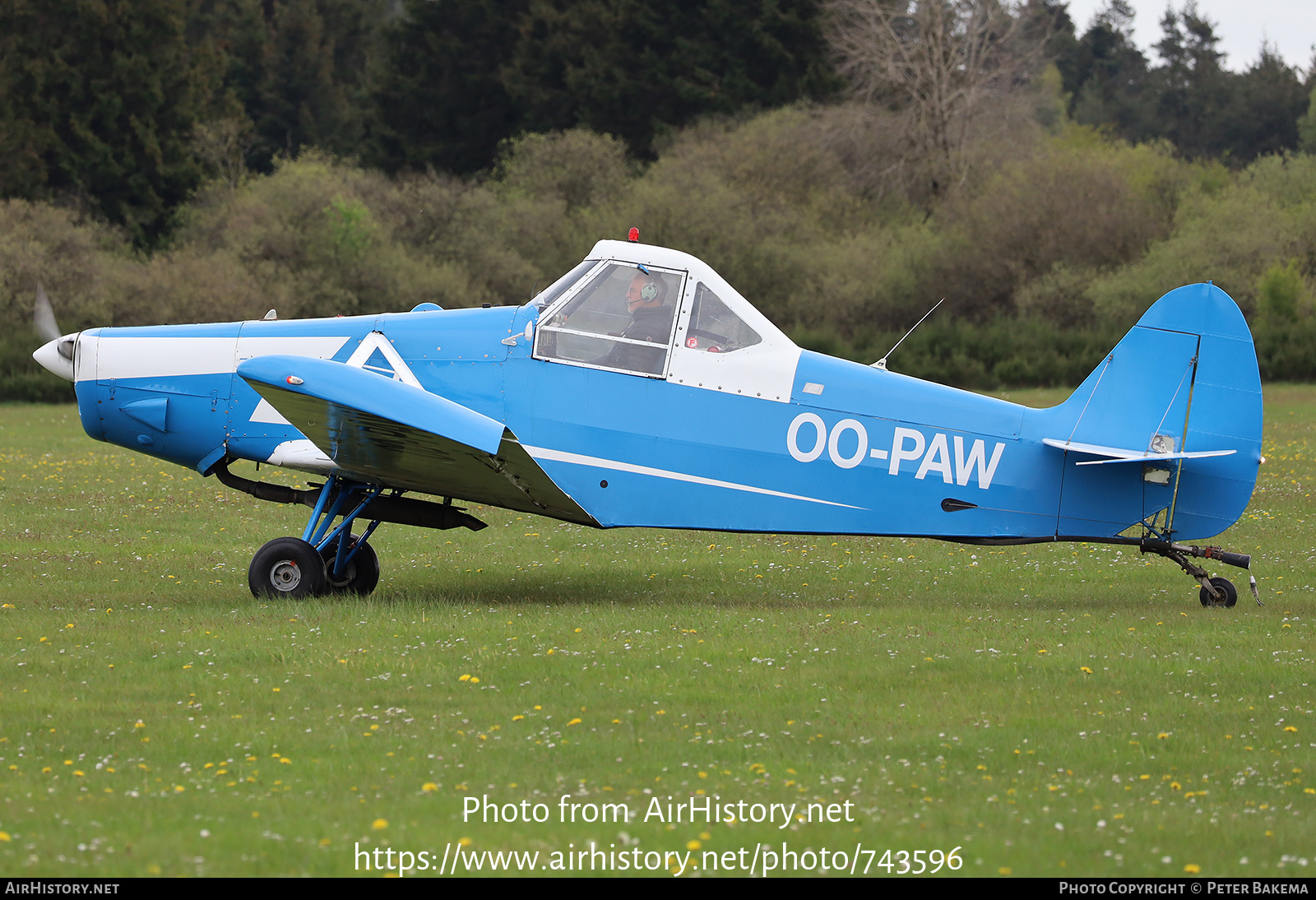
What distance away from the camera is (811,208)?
5134 cm

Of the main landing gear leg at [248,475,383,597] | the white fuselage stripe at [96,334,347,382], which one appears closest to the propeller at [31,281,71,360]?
the white fuselage stripe at [96,334,347,382]

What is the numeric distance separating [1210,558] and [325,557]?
22.8 ft

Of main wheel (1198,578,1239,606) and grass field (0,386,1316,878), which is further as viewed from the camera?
main wheel (1198,578,1239,606)

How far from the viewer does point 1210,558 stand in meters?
9.92

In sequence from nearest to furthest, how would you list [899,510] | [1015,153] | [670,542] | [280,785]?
[280,785], [899,510], [670,542], [1015,153]

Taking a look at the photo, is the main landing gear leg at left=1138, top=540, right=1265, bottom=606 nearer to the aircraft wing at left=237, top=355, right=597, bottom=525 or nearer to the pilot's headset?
the pilot's headset

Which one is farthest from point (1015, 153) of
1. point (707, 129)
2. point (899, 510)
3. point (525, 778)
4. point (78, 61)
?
point (525, 778)

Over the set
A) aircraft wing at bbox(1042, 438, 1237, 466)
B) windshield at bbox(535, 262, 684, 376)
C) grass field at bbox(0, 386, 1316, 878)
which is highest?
windshield at bbox(535, 262, 684, 376)

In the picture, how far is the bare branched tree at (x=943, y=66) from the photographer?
1989 inches

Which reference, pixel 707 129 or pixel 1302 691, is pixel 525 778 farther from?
pixel 707 129

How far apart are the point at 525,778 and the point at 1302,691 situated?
4498 mm

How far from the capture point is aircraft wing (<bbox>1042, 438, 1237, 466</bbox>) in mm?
9445

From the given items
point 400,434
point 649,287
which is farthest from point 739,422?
point 400,434

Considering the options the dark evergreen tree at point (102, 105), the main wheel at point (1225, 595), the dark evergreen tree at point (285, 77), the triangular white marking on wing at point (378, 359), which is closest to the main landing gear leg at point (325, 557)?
the triangular white marking on wing at point (378, 359)
